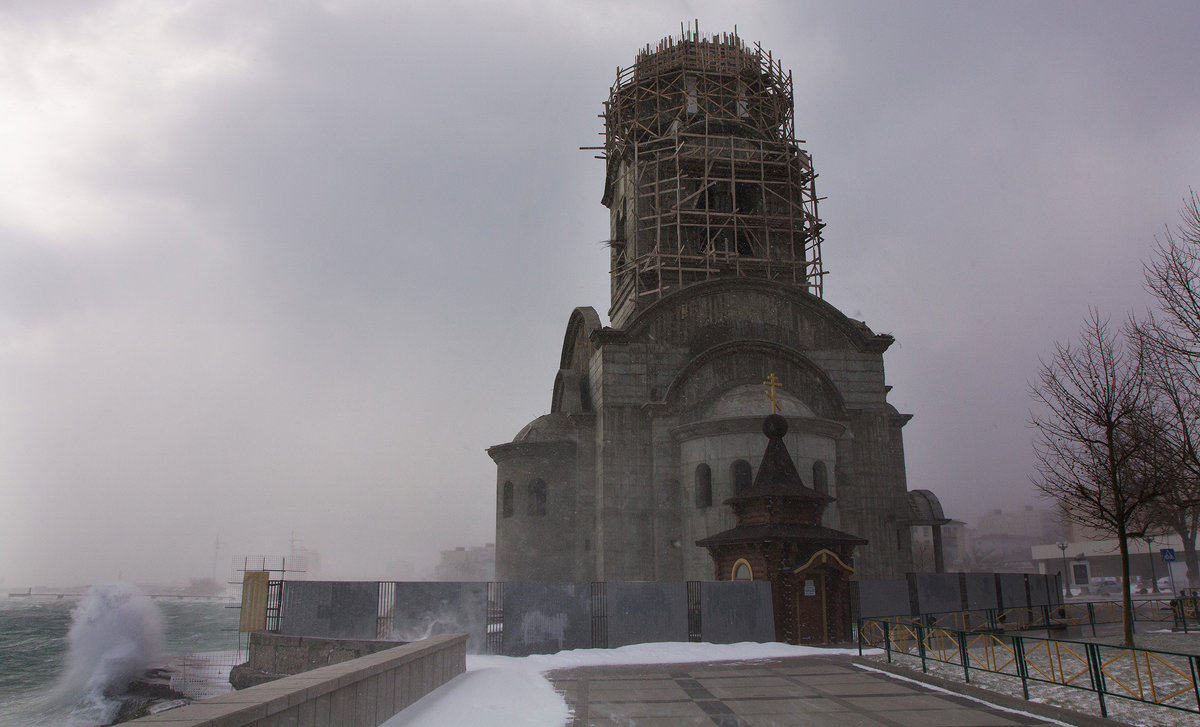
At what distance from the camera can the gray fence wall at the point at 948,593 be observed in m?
23.6

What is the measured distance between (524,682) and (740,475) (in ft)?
46.9

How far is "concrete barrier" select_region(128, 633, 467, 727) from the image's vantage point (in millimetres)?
6093

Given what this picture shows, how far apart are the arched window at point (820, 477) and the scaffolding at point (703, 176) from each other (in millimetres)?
10634

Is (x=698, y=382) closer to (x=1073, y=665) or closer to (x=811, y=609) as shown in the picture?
(x=811, y=609)

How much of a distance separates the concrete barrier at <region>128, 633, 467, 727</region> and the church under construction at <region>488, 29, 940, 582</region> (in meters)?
11.4

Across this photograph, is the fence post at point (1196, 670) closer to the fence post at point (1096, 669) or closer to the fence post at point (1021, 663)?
the fence post at point (1096, 669)

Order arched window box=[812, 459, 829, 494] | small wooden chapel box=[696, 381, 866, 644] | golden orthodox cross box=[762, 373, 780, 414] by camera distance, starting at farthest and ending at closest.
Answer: arched window box=[812, 459, 829, 494] < golden orthodox cross box=[762, 373, 780, 414] < small wooden chapel box=[696, 381, 866, 644]

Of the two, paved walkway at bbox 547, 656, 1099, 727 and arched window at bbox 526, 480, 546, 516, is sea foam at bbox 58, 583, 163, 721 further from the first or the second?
paved walkway at bbox 547, 656, 1099, 727

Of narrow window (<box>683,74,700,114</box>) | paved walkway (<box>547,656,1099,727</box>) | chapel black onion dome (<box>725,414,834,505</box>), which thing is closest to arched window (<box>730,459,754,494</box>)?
chapel black onion dome (<box>725,414,834,505</box>)

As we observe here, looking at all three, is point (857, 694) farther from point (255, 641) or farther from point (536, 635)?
point (255, 641)

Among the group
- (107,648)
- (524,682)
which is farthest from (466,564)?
(524,682)

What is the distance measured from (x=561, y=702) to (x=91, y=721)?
23581 mm

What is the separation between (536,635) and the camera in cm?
1942

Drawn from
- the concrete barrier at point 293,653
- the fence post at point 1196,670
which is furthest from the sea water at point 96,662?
the fence post at point 1196,670
